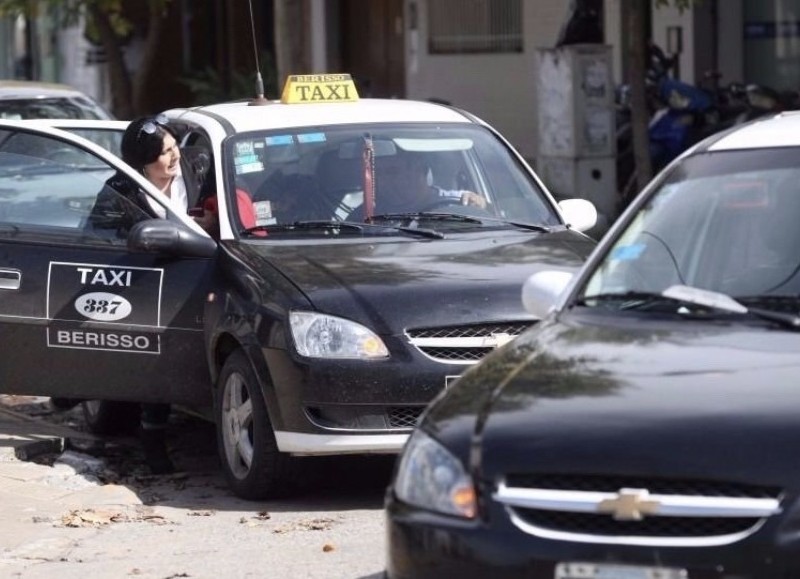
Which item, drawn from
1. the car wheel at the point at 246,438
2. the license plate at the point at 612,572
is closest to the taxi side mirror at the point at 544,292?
the license plate at the point at 612,572

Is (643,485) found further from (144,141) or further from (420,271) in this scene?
(144,141)

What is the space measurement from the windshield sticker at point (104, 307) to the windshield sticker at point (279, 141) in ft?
2.89

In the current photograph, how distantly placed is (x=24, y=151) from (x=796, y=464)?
532 cm

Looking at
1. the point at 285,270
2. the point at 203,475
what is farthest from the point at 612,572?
the point at 203,475

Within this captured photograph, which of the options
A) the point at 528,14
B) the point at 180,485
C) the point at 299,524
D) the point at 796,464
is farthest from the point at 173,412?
the point at 528,14

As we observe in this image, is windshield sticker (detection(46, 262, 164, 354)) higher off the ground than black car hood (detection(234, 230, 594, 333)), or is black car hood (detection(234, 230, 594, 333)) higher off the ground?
black car hood (detection(234, 230, 594, 333))

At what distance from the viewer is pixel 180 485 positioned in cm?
832

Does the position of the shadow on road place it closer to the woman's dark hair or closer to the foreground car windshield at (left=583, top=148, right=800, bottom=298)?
the woman's dark hair

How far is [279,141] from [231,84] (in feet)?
56.1

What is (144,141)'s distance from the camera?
28.4 feet

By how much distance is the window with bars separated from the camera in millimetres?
21375

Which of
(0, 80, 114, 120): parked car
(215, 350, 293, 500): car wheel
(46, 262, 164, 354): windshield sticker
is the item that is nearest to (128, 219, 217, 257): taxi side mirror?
(46, 262, 164, 354): windshield sticker

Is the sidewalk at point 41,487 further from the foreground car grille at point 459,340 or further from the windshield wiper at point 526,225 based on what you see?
the windshield wiper at point 526,225

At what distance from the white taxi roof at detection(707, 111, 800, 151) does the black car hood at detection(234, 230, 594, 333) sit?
1.56m
